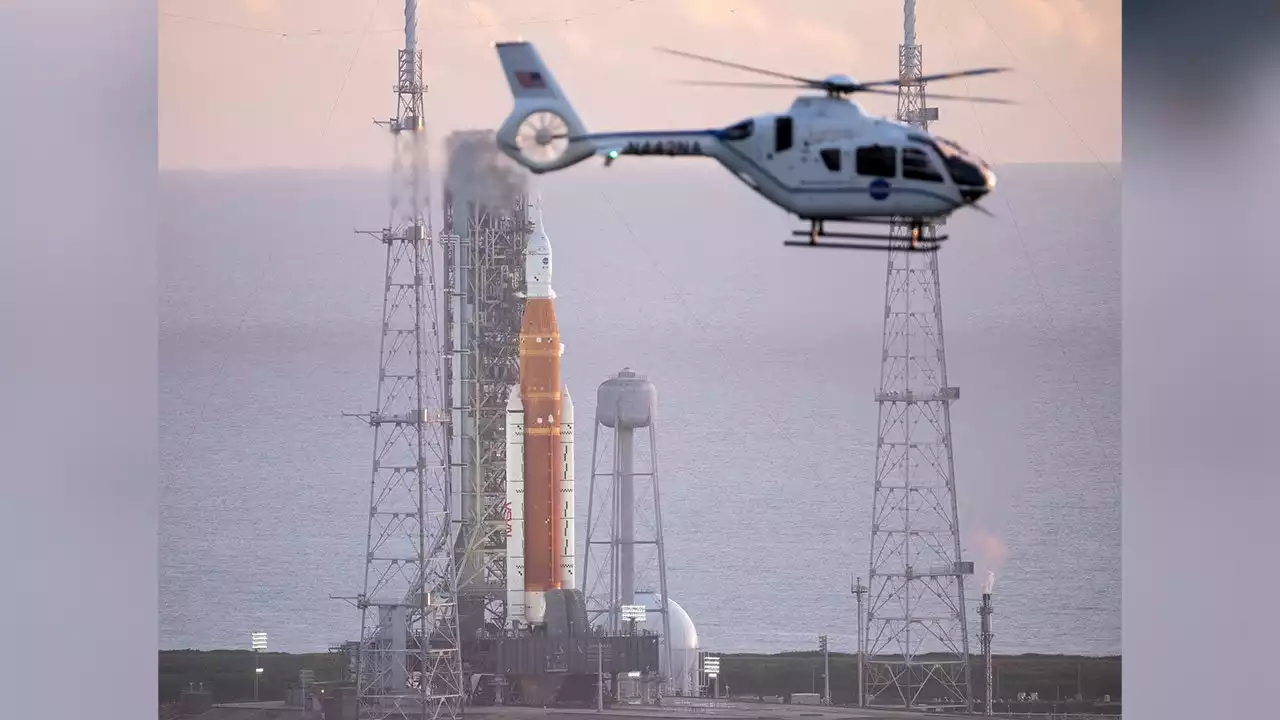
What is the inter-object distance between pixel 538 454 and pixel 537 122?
1659cm

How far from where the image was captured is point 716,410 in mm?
52031

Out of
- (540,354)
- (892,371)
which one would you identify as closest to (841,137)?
(540,354)

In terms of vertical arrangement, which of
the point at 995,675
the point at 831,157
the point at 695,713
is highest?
the point at 831,157

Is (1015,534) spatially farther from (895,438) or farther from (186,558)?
(186,558)

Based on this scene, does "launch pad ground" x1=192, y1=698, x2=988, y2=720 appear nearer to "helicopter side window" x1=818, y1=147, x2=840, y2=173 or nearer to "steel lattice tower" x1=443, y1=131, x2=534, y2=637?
"steel lattice tower" x1=443, y1=131, x2=534, y2=637

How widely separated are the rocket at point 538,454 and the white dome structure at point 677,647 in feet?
8.18

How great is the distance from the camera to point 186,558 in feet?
177

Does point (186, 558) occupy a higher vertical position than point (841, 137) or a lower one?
lower

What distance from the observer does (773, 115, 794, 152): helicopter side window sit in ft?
78.7

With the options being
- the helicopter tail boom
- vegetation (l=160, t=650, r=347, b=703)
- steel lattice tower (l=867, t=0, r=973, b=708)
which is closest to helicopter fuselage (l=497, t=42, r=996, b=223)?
the helicopter tail boom

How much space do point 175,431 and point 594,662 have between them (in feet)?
48.4

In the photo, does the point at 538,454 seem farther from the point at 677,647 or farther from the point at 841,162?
the point at 841,162

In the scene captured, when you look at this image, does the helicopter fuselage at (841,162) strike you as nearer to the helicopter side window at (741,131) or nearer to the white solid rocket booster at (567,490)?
the helicopter side window at (741,131)

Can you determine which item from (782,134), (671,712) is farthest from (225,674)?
(782,134)
